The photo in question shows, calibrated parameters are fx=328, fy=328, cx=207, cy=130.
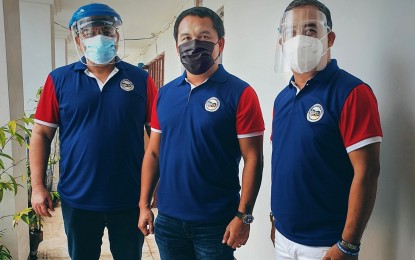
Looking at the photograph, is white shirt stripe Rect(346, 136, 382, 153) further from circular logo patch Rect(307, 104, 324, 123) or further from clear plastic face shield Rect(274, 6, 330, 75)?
clear plastic face shield Rect(274, 6, 330, 75)

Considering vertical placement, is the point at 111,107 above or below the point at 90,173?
above

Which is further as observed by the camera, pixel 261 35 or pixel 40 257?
pixel 40 257

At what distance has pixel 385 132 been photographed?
1.15 meters

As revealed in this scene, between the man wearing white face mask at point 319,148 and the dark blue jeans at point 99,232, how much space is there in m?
0.65

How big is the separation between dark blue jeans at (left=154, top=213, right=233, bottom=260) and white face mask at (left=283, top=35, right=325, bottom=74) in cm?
65

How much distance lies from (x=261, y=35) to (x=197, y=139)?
48.2 inches

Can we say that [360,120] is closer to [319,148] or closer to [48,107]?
[319,148]

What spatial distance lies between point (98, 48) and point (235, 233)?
3.23 ft

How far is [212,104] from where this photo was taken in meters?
1.21

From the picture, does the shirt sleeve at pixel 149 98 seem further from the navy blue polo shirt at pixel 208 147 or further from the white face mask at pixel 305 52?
the white face mask at pixel 305 52

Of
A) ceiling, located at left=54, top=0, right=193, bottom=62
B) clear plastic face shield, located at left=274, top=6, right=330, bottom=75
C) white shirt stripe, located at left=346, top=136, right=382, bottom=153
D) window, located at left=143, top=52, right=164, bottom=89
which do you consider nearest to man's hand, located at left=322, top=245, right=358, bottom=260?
white shirt stripe, located at left=346, top=136, right=382, bottom=153

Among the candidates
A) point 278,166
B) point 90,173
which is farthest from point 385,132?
point 90,173

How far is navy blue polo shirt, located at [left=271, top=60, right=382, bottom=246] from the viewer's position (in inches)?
38.2

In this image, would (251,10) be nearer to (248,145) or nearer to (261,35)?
(261,35)
